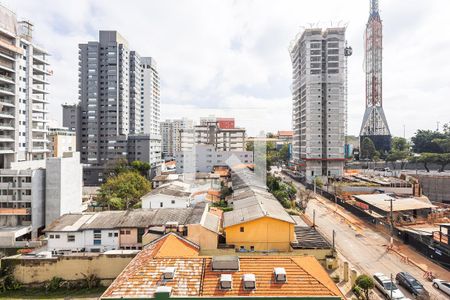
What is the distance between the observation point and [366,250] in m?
24.3

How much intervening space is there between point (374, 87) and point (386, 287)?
69.2 metres

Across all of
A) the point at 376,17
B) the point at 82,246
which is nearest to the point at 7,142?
the point at 82,246

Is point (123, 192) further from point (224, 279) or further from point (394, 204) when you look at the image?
point (394, 204)

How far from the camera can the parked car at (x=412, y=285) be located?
16703 millimetres

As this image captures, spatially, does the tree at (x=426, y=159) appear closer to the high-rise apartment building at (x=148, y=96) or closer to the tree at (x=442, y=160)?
the tree at (x=442, y=160)

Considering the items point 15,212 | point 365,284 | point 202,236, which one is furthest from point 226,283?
point 15,212

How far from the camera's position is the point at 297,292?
42.2 ft

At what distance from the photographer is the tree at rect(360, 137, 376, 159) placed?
252 ft

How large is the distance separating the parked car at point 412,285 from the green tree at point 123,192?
27.4 metres

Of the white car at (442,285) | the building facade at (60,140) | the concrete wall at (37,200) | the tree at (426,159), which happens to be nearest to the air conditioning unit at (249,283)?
the white car at (442,285)

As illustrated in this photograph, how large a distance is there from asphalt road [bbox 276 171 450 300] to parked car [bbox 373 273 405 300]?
921 mm

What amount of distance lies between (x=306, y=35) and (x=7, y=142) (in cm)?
5338

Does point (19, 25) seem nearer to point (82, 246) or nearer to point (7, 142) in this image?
point (7, 142)

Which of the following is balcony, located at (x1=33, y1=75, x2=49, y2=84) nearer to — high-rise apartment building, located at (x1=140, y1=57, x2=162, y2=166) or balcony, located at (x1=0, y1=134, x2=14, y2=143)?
balcony, located at (x1=0, y1=134, x2=14, y2=143)
